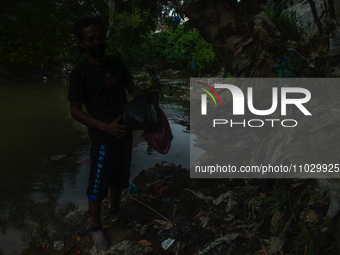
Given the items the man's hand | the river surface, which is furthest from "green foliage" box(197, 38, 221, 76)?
the man's hand

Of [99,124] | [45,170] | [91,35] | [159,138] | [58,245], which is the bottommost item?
[58,245]

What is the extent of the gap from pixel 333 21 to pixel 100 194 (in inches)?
124

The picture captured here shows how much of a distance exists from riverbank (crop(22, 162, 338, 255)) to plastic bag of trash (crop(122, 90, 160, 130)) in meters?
1.03

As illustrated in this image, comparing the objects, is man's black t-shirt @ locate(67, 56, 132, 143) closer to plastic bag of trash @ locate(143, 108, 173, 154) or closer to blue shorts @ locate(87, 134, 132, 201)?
blue shorts @ locate(87, 134, 132, 201)

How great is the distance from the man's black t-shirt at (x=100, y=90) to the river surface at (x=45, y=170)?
122 cm

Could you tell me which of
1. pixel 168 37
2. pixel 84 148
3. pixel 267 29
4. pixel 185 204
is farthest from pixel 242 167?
pixel 168 37

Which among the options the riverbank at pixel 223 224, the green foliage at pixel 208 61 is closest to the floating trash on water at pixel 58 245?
the riverbank at pixel 223 224

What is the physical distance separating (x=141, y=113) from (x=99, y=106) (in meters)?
0.38

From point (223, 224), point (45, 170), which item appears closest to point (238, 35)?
point (223, 224)

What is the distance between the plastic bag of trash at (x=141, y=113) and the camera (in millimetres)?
2098

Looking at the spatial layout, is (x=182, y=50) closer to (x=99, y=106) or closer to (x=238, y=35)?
(x=238, y=35)

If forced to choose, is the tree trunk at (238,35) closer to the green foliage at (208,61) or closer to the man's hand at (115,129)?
the man's hand at (115,129)

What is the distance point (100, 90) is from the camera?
2.10 meters

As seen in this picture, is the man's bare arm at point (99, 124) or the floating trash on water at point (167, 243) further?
the floating trash on water at point (167, 243)
